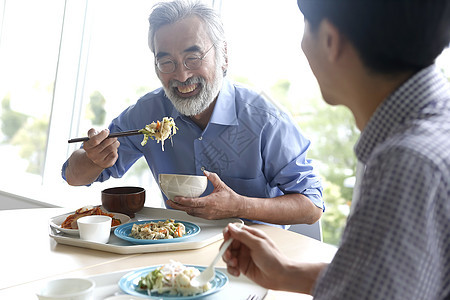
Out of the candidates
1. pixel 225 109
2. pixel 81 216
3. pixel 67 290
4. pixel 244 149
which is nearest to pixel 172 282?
pixel 67 290

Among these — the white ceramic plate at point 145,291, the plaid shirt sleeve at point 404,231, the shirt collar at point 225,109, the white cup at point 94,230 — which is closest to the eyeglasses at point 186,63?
the shirt collar at point 225,109

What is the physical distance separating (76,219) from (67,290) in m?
0.74

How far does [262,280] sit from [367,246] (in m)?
0.46

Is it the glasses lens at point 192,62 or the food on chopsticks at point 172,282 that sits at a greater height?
the glasses lens at point 192,62

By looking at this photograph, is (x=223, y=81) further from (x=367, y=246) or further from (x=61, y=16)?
(x=61, y=16)

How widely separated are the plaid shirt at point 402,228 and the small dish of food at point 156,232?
919 millimetres

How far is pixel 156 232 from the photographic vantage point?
1.65 m

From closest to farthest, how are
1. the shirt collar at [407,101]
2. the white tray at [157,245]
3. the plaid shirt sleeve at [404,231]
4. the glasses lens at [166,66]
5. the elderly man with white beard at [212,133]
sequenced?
the plaid shirt sleeve at [404,231], the shirt collar at [407,101], the white tray at [157,245], the elderly man with white beard at [212,133], the glasses lens at [166,66]

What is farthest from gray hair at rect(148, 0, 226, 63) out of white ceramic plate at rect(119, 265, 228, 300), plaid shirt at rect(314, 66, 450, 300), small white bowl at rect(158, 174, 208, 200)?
plaid shirt at rect(314, 66, 450, 300)

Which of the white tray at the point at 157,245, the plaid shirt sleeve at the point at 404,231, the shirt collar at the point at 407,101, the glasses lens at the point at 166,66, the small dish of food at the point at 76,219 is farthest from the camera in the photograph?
the glasses lens at the point at 166,66

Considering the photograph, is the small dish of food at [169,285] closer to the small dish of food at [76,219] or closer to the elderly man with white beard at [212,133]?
the small dish of food at [76,219]

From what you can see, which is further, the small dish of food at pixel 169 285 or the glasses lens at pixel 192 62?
the glasses lens at pixel 192 62

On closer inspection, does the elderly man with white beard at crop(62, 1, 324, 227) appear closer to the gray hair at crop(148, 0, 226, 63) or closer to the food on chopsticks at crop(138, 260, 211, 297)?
the gray hair at crop(148, 0, 226, 63)

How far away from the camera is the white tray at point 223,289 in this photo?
4.02ft
